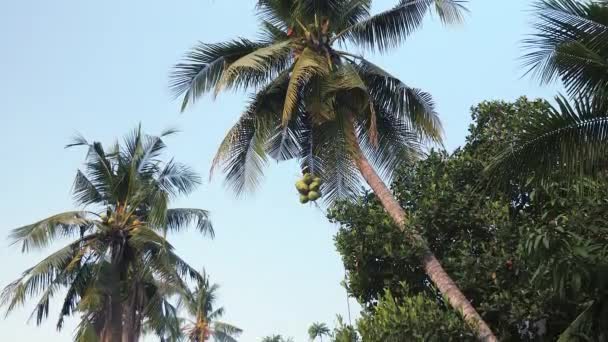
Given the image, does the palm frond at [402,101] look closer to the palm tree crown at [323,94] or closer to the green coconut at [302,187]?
the palm tree crown at [323,94]

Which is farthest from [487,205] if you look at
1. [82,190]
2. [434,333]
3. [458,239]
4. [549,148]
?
→ [82,190]

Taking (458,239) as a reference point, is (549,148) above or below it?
below

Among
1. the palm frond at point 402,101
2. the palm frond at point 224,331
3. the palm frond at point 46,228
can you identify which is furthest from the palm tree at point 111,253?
the palm frond at point 224,331

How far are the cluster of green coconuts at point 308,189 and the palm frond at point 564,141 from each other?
469 centimetres

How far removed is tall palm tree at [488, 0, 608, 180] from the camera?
25.7 ft

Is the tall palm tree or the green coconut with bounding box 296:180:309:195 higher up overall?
the green coconut with bounding box 296:180:309:195

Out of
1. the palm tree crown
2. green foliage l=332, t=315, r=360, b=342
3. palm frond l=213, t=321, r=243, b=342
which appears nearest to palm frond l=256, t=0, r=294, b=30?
the palm tree crown

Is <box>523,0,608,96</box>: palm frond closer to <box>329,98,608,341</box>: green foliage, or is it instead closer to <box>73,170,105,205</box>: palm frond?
<box>329,98,608,341</box>: green foliage

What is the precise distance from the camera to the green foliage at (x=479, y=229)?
1088 cm

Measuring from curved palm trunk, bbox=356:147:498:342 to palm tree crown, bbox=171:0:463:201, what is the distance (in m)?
0.58

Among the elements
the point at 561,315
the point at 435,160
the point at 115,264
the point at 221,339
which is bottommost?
the point at 561,315

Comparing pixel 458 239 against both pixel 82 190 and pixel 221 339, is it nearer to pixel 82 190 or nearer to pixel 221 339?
pixel 82 190

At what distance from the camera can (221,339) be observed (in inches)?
1574

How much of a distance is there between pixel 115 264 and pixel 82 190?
271cm
